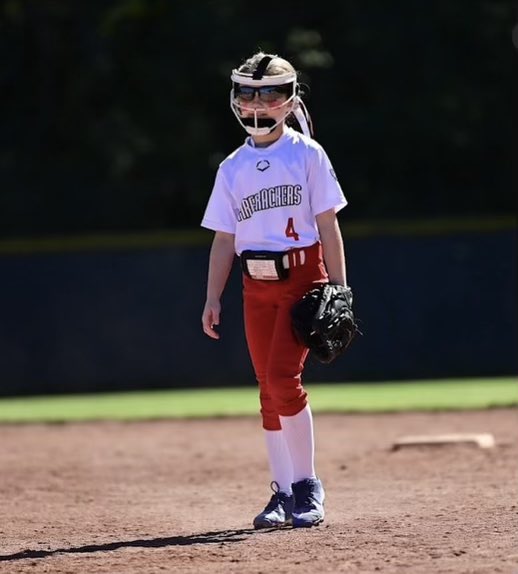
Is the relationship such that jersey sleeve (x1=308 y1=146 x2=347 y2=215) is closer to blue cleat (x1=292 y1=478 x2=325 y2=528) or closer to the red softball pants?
the red softball pants

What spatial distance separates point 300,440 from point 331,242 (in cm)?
84

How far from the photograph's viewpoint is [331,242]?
18.3ft

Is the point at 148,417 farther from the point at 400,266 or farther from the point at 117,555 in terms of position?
the point at 117,555

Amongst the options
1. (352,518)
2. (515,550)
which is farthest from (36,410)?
(515,550)

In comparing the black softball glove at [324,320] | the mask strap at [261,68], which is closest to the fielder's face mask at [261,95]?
the mask strap at [261,68]

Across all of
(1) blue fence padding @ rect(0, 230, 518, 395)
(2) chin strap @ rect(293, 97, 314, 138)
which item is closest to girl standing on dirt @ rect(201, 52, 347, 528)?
(2) chin strap @ rect(293, 97, 314, 138)

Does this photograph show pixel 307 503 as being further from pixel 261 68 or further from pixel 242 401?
pixel 242 401

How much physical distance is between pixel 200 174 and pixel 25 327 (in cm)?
687

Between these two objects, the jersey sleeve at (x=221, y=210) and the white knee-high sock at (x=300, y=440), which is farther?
the jersey sleeve at (x=221, y=210)

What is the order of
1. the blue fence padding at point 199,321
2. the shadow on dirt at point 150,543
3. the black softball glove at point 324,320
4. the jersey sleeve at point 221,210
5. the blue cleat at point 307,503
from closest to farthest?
the shadow on dirt at point 150,543
the black softball glove at point 324,320
the blue cleat at point 307,503
the jersey sleeve at point 221,210
the blue fence padding at point 199,321

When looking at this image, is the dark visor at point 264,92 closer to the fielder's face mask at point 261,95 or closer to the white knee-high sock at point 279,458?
the fielder's face mask at point 261,95

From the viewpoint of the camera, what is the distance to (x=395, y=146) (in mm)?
23234

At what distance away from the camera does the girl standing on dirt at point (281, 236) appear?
5566 mm

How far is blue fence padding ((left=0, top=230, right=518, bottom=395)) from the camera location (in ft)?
50.7
